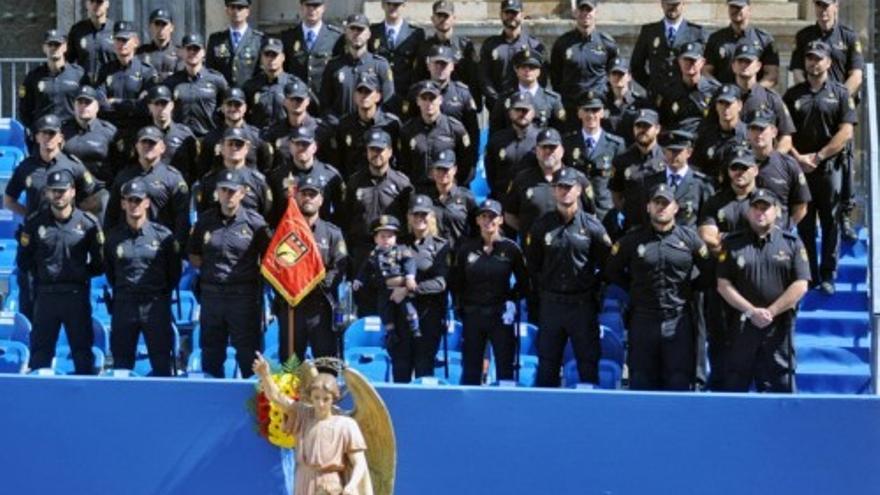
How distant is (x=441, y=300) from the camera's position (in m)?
16.3

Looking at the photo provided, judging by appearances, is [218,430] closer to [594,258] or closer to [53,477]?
[53,477]

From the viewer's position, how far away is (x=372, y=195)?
55.8ft

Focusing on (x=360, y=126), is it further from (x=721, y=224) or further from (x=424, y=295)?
(x=721, y=224)

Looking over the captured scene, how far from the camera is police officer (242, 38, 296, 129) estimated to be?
18234mm

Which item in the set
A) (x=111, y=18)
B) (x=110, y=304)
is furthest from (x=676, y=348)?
(x=111, y=18)

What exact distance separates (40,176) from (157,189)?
0.98 metres

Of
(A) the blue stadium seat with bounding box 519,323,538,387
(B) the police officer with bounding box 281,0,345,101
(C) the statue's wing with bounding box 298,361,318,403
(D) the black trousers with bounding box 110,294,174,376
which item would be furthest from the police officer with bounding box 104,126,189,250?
(C) the statue's wing with bounding box 298,361,318,403

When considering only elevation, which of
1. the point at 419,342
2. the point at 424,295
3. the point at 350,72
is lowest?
the point at 419,342

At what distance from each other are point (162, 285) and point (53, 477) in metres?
1.85

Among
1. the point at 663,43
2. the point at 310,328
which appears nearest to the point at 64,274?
the point at 310,328

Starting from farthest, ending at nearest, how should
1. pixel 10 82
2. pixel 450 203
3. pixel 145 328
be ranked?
1. pixel 10 82
2. pixel 450 203
3. pixel 145 328

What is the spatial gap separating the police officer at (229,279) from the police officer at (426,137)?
1642 mm

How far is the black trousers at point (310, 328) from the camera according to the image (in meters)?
16.2

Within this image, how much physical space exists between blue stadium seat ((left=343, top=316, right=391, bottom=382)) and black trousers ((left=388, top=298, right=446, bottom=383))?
10cm
